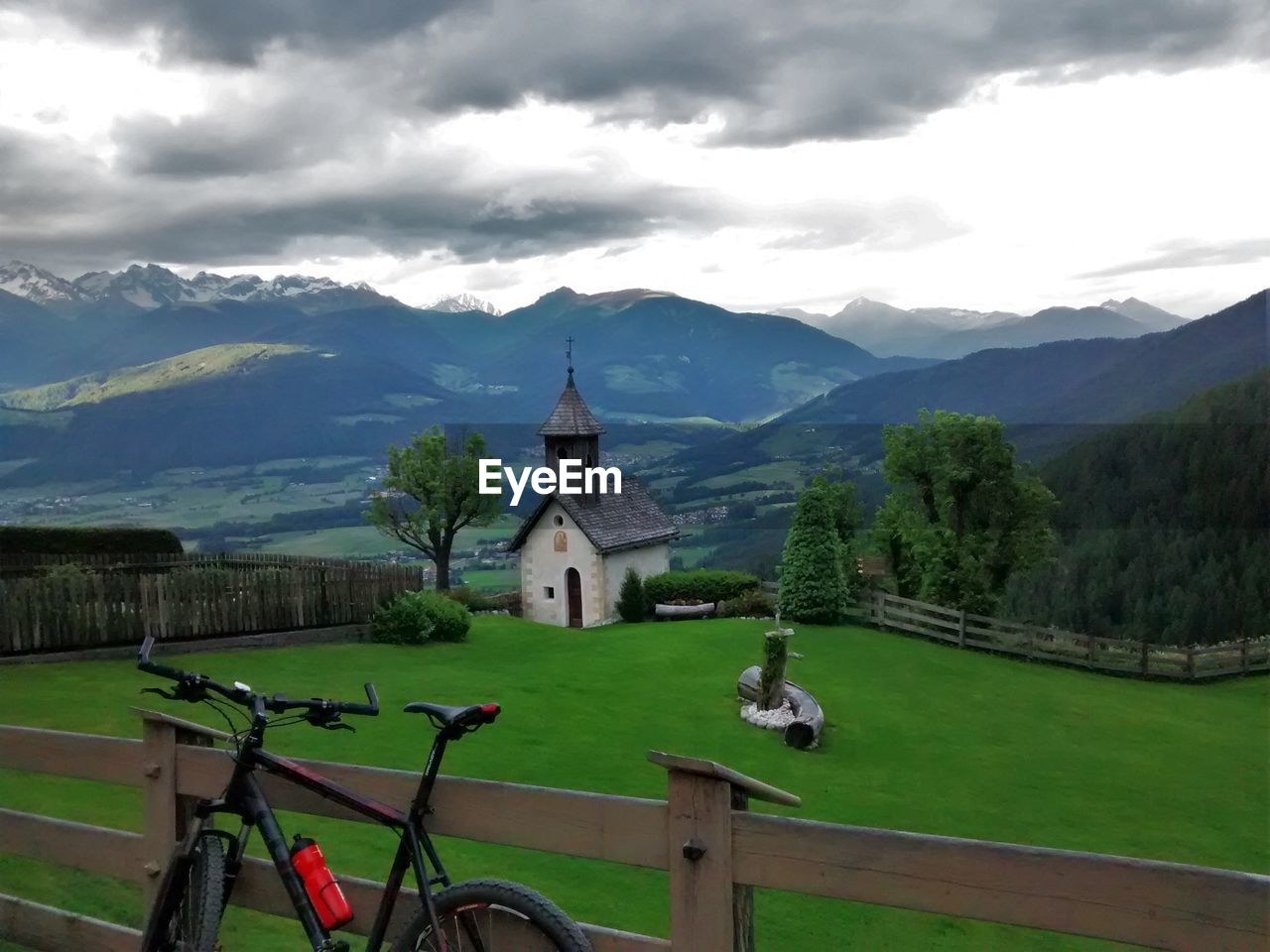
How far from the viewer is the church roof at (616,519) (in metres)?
38.1

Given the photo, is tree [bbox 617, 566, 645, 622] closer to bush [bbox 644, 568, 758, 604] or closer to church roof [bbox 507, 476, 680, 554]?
bush [bbox 644, 568, 758, 604]

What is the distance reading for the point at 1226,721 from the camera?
24.8 meters

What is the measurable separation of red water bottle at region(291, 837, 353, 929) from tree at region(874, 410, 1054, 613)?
33.4 metres

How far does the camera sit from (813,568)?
109 ft

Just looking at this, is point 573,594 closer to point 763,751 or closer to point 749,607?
point 749,607

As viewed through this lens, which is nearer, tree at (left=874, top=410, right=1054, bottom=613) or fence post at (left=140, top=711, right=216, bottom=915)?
fence post at (left=140, top=711, right=216, bottom=915)

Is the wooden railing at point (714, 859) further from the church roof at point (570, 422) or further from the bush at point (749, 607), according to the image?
the church roof at point (570, 422)

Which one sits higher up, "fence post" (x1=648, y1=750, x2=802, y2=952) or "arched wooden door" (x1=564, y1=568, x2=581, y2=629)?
"fence post" (x1=648, y1=750, x2=802, y2=952)

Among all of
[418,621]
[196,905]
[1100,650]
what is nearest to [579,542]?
[418,621]

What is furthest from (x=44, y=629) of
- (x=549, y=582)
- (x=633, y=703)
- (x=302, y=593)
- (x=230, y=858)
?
(x=549, y=582)

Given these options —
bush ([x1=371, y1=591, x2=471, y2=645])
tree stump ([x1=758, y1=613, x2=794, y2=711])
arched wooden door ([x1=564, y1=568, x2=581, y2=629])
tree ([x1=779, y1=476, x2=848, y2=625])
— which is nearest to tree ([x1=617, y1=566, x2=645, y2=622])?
arched wooden door ([x1=564, y1=568, x2=581, y2=629])

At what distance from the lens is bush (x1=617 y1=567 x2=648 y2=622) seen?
38219 mm

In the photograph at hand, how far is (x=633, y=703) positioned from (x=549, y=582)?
19.0 metres

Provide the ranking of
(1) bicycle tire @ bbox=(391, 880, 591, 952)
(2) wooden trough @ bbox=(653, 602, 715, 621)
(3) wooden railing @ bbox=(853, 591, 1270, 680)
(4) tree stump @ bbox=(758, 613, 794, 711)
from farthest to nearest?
(2) wooden trough @ bbox=(653, 602, 715, 621) < (3) wooden railing @ bbox=(853, 591, 1270, 680) < (4) tree stump @ bbox=(758, 613, 794, 711) < (1) bicycle tire @ bbox=(391, 880, 591, 952)
